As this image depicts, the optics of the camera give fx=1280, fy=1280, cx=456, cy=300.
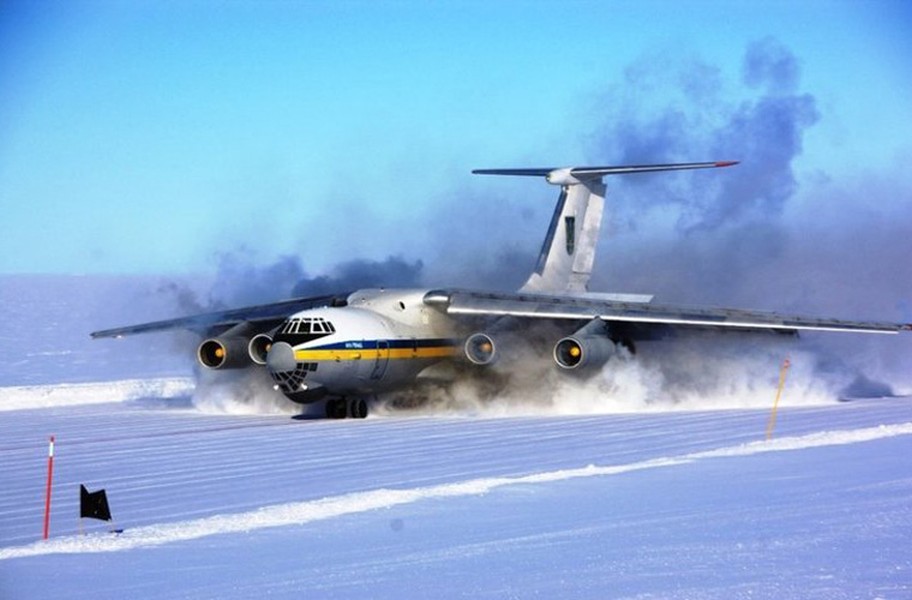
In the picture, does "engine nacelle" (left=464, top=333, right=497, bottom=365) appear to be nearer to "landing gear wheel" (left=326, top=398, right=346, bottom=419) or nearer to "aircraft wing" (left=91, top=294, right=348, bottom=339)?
"landing gear wheel" (left=326, top=398, right=346, bottom=419)

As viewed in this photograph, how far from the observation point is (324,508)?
1080 cm

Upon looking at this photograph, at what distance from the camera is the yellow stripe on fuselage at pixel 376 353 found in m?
19.9

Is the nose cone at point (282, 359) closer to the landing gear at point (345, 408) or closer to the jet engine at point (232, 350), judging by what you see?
the landing gear at point (345, 408)

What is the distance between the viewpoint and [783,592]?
23.5 feet

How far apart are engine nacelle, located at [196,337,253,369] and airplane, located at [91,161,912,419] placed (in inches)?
0.7

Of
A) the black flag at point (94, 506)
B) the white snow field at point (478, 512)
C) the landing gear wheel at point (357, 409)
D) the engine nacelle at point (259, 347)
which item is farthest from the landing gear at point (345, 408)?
the black flag at point (94, 506)

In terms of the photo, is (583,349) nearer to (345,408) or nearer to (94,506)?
(345,408)

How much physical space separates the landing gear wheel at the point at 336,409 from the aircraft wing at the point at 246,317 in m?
2.01

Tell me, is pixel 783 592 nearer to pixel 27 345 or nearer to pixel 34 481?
pixel 34 481

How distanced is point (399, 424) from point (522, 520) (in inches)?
402

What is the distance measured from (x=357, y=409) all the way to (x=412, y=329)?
5.41 ft

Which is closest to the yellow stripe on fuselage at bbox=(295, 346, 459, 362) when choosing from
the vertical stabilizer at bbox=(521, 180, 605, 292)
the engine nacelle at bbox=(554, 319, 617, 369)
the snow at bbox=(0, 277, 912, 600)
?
the snow at bbox=(0, 277, 912, 600)

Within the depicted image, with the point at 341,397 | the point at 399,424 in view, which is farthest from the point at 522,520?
the point at 341,397

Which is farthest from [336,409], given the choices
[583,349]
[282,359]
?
[583,349]
